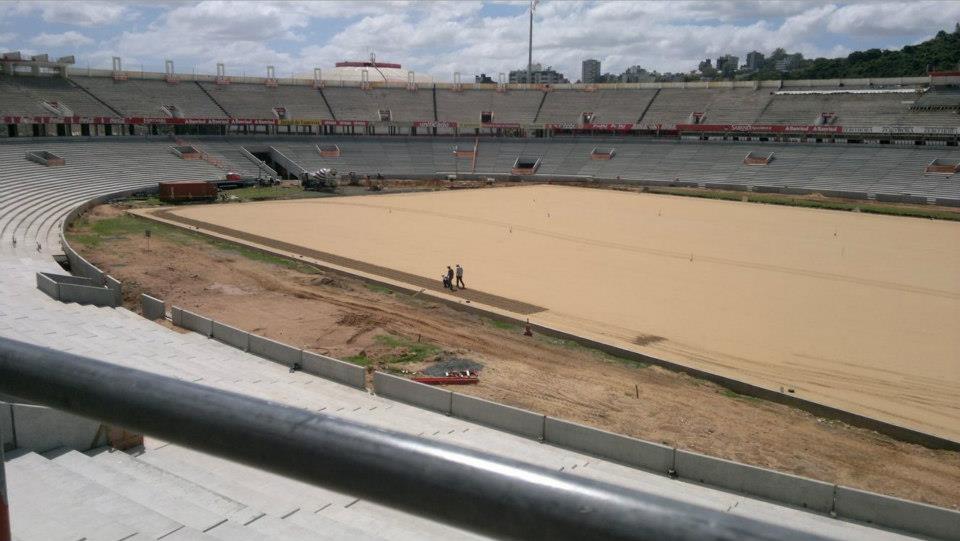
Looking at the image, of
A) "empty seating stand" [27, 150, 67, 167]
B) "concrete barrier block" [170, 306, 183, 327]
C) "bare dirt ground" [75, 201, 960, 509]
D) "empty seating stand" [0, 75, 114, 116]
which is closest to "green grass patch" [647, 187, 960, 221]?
"bare dirt ground" [75, 201, 960, 509]

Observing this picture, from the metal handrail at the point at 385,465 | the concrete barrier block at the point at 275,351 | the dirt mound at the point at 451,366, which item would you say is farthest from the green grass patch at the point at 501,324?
the metal handrail at the point at 385,465

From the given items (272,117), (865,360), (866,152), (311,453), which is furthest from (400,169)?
(311,453)

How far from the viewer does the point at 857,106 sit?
67.2 metres

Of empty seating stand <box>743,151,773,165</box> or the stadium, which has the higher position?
empty seating stand <box>743,151,773,165</box>

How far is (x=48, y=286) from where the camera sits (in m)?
19.7

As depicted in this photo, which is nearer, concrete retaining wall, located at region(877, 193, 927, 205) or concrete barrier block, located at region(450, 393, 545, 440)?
concrete barrier block, located at region(450, 393, 545, 440)

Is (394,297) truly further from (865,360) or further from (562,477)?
(562,477)

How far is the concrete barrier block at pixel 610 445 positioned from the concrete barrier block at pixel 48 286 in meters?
14.4

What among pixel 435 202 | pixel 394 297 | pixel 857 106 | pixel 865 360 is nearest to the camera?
pixel 865 360

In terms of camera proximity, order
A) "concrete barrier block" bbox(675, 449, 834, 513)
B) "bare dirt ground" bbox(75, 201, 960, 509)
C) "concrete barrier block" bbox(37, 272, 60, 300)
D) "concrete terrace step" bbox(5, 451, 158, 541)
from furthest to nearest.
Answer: "concrete barrier block" bbox(37, 272, 60, 300) < "bare dirt ground" bbox(75, 201, 960, 509) < "concrete barrier block" bbox(675, 449, 834, 513) < "concrete terrace step" bbox(5, 451, 158, 541)

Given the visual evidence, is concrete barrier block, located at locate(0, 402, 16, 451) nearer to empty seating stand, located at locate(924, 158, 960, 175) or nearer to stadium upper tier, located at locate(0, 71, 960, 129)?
stadium upper tier, located at locate(0, 71, 960, 129)

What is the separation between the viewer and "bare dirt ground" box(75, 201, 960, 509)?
44.3 ft

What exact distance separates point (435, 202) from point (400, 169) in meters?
18.0

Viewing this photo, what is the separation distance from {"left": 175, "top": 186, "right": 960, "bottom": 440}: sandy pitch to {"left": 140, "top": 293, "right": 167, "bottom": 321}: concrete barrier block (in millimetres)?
10741
